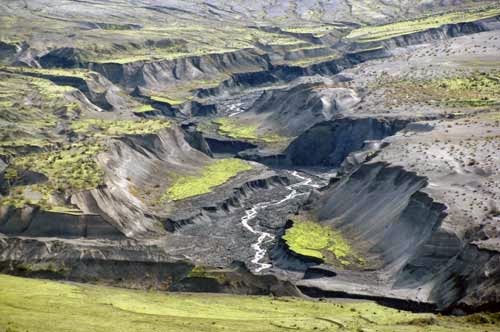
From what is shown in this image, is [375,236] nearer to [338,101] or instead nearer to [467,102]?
[467,102]

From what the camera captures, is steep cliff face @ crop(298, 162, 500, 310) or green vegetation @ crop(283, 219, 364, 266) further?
green vegetation @ crop(283, 219, 364, 266)

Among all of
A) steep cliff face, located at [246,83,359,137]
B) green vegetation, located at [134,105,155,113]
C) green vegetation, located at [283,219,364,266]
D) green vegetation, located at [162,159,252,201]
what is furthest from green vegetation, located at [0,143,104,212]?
green vegetation, located at [134,105,155,113]

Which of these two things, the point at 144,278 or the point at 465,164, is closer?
the point at 144,278

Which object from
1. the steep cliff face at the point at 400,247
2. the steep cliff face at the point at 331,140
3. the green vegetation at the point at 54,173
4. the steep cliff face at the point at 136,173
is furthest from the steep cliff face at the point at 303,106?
the green vegetation at the point at 54,173

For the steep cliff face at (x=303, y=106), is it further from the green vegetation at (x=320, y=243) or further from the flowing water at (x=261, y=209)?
the green vegetation at (x=320, y=243)

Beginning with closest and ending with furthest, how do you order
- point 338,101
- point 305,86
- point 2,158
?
1. point 2,158
2. point 338,101
3. point 305,86

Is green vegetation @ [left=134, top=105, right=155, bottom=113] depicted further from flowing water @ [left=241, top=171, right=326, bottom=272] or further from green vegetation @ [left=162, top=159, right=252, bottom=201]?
flowing water @ [left=241, top=171, right=326, bottom=272]

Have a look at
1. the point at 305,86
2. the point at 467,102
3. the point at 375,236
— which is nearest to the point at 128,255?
the point at 375,236
